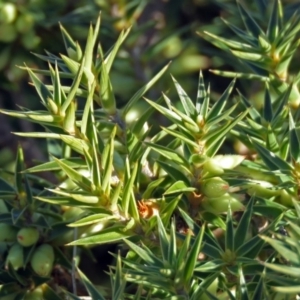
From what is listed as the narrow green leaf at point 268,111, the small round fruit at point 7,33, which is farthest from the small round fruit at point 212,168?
the small round fruit at point 7,33

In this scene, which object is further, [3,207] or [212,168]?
[3,207]

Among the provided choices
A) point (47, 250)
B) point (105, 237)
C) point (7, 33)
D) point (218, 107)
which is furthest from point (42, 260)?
point (7, 33)

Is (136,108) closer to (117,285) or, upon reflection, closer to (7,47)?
(7,47)

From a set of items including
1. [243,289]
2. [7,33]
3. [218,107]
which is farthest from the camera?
[7,33]

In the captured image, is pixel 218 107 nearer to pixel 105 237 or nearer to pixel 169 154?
pixel 169 154

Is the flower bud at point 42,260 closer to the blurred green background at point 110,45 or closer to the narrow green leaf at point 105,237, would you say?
the narrow green leaf at point 105,237

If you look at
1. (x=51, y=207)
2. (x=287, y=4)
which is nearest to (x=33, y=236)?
(x=51, y=207)
